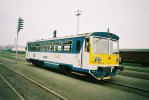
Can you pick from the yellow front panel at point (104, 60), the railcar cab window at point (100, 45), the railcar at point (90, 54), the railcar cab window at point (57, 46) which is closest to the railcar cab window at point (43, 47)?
the railcar cab window at point (57, 46)

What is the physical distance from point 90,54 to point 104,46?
4.40 feet

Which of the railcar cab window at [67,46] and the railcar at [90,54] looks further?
the railcar cab window at [67,46]

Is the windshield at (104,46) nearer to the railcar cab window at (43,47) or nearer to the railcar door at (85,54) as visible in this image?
the railcar door at (85,54)

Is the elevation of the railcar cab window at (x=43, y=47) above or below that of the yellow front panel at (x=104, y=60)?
above

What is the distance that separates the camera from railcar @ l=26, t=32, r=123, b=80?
1010 centimetres

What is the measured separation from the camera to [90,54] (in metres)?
10.1

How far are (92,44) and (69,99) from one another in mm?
4391

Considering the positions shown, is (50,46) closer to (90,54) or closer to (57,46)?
(57,46)

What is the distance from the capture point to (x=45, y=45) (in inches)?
660

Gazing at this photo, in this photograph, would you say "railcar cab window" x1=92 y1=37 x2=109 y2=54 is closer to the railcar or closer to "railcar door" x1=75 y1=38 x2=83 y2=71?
the railcar

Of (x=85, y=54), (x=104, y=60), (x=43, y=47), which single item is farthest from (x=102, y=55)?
(x=43, y=47)

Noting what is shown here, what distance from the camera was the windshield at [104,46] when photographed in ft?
33.8

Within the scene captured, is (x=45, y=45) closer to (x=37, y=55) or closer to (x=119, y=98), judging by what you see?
(x=37, y=55)

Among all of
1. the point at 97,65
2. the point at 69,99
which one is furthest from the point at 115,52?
the point at 69,99
